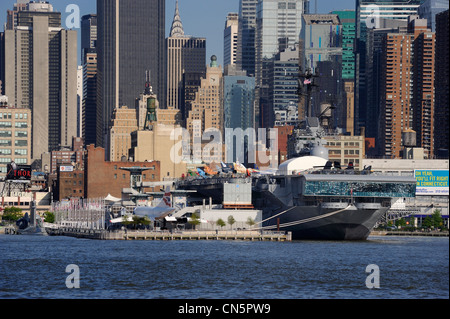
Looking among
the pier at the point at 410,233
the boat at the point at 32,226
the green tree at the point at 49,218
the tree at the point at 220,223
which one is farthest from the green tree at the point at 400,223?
the boat at the point at 32,226

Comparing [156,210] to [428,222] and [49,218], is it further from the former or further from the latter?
[428,222]

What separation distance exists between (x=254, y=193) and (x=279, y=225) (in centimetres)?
1294

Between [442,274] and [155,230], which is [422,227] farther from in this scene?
[442,274]

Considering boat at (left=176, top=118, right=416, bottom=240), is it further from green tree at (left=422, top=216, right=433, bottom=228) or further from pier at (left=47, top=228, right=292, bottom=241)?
green tree at (left=422, top=216, right=433, bottom=228)

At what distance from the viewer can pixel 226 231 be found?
13638 centimetres

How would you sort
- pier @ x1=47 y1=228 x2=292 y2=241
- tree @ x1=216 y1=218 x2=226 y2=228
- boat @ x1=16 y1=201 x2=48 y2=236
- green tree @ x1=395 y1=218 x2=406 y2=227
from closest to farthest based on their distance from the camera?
1. pier @ x1=47 y1=228 x2=292 y2=241
2. tree @ x1=216 y1=218 x2=226 y2=228
3. boat @ x1=16 y1=201 x2=48 y2=236
4. green tree @ x1=395 y1=218 x2=406 y2=227

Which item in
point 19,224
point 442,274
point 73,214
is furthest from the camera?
point 73,214

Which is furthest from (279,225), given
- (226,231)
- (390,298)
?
(390,298)

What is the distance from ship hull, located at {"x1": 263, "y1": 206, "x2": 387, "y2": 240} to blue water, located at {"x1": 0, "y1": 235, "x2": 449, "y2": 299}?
13.1ft

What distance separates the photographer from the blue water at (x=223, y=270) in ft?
227

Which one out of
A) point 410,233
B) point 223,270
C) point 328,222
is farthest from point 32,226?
point 223,270

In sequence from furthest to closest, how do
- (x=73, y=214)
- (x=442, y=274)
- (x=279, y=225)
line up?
(x=73, y=214)
(x=279, y=225)
(x=442, y=274)

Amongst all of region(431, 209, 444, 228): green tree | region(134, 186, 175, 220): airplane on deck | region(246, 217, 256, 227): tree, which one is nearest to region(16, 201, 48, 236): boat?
region(134, 186, 175, 220): airplane on deck

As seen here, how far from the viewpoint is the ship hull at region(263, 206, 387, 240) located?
12466 cm
